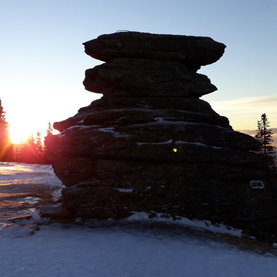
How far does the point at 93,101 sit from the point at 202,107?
751cm

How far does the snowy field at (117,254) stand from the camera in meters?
10.2

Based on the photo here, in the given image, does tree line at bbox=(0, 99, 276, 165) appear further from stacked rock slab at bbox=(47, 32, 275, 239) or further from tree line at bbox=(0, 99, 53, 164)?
stacked rock slab at bbox=(47, 32, 275, 239)

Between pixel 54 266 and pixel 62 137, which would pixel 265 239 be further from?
pixel 62 137

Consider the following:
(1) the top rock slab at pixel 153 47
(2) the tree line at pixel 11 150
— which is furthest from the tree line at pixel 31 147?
(1) the top rock slab at pixel 153 47

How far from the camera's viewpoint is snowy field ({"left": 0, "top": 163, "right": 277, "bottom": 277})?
10155 millimetres

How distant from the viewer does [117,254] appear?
11.6 meters

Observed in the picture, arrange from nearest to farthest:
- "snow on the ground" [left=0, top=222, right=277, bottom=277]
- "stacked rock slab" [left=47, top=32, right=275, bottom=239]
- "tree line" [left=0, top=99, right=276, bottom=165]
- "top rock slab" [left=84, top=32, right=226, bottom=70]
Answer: "snow on the ground" [left=0, top=222, right=277, bottom=277], "stacked rock slab" [left=47, top=32, right=275, bottom=239], "top rock slab" [left=84, top=32, right=226, bottom=70], "tree line" [left=0, top=99, right=276, bottom=165]

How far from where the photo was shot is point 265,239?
49.8ft

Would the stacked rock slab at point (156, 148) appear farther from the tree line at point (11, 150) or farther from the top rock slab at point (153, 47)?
the tree line at point (11, 150)

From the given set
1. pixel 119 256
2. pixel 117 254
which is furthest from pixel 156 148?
pixel 119 256

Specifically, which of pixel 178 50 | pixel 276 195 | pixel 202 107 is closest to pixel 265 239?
pixel 276 195

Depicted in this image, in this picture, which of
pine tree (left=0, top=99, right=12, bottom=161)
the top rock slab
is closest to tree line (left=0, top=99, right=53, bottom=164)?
pine tree (left=0, top=99, right=12, bottom=161)

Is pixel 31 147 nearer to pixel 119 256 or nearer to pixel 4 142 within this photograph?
pixel 4 142

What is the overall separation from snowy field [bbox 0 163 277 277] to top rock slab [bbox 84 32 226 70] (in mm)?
11228
